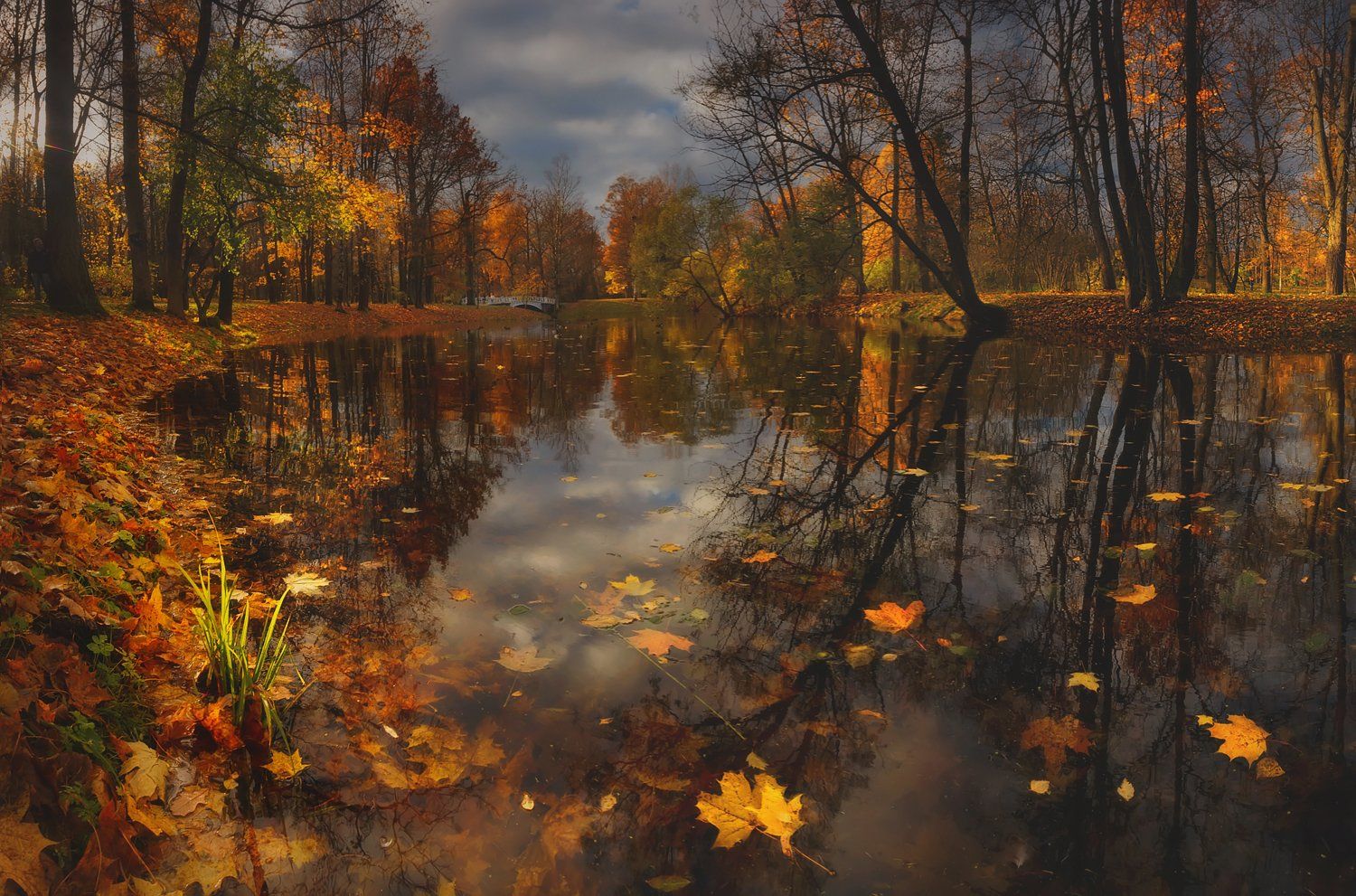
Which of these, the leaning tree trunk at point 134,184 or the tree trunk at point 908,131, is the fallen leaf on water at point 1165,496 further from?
the leaning tree trunk at point 134,184

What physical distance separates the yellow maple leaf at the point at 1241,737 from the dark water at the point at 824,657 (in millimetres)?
32

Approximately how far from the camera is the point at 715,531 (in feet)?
14.4

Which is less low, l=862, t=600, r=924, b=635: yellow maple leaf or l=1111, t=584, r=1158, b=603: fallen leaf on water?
l=1111, t=584, r=1158, b=603: fallen leaf on water

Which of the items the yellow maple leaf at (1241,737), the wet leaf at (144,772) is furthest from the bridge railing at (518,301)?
the yellow maple leaf at (1241,737)

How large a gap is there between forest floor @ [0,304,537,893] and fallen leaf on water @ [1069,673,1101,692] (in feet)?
8.87

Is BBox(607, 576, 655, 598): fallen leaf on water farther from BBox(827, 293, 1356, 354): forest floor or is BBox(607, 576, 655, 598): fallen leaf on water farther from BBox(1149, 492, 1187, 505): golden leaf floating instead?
BBox(827, 293, 1356, 354): forest floor

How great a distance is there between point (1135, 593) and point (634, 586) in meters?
2.31

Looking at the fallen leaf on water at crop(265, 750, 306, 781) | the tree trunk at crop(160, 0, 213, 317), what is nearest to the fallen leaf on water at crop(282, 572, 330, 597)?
the fallen leaf on water at crop(265, 750, 306, 781)

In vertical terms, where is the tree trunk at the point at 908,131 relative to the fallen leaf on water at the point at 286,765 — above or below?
above

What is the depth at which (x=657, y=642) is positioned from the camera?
3.00m

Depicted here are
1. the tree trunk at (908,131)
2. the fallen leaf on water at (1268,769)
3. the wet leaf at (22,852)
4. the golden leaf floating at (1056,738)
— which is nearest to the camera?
the wet leaf at (22,852)

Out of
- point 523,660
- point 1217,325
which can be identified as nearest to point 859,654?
point 523,660

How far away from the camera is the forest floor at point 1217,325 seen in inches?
596

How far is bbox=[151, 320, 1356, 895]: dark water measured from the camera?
1.89 meters
